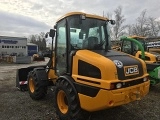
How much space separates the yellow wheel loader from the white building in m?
39.8

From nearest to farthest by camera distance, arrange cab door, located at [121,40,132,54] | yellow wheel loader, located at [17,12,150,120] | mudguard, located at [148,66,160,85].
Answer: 1. yellow wheel loader, located at [17,12,150,120]
2. mudguard, located at [148,66,160,85]
3. cab door, located at [121,40,132,54]

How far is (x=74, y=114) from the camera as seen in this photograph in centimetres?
468

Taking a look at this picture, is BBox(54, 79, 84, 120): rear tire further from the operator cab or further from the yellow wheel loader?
the operator cab

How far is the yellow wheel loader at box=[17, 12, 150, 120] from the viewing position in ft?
13.9

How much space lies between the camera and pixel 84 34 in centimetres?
527

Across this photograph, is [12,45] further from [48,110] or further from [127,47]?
[48,110]

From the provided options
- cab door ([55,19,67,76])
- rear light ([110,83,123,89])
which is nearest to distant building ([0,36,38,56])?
cab door ([55,19,67,76])

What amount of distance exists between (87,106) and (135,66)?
1.40 metres

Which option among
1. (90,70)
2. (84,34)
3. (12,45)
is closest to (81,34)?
(84,34)

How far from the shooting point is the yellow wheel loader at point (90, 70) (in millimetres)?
4250

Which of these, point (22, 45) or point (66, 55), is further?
point (22, 45)

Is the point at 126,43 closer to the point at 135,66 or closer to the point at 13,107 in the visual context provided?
the point at 135,66

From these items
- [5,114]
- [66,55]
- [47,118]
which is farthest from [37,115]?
[66,55]

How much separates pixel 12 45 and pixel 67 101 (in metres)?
42.2
